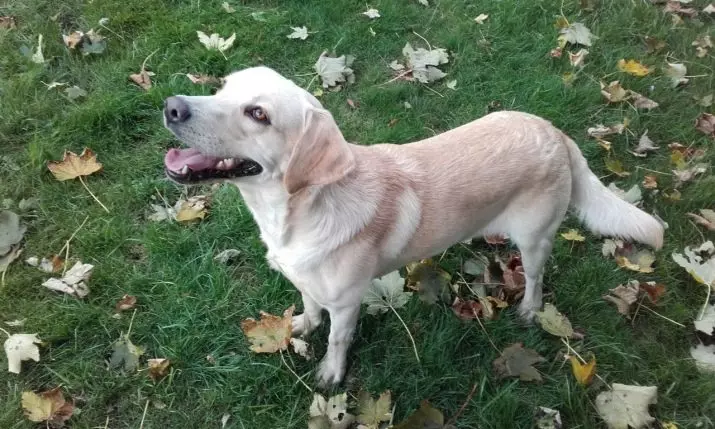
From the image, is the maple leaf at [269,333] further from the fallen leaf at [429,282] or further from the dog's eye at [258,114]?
the dog's eye at [258,114]

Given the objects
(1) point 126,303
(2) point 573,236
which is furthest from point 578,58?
(1) point 126,303

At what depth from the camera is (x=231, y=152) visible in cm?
222

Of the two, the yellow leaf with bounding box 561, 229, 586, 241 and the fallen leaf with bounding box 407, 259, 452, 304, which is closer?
the fallen leaf with bounding box 407, 259, 452, 304

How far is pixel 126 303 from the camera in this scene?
3.00 metres

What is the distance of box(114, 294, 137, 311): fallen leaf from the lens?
2.99 metres

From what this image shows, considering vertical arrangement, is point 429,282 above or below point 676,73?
below

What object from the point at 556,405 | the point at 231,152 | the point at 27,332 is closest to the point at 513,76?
the point at 556,405

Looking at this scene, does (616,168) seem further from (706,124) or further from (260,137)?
(260,137)

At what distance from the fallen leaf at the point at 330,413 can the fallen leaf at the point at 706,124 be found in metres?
3.58

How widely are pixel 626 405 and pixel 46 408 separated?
109 inches

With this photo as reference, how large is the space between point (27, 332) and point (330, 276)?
5.47 feet

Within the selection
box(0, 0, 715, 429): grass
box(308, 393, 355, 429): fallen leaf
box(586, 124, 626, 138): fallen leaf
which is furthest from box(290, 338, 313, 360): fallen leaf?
box(586, 124, 626, 138): fallen leaf

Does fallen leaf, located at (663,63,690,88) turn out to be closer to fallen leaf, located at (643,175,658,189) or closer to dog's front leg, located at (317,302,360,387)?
fallen leaf, located at (643,175,658,189)

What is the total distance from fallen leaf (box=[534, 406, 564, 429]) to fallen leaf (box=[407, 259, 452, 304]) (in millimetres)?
782
